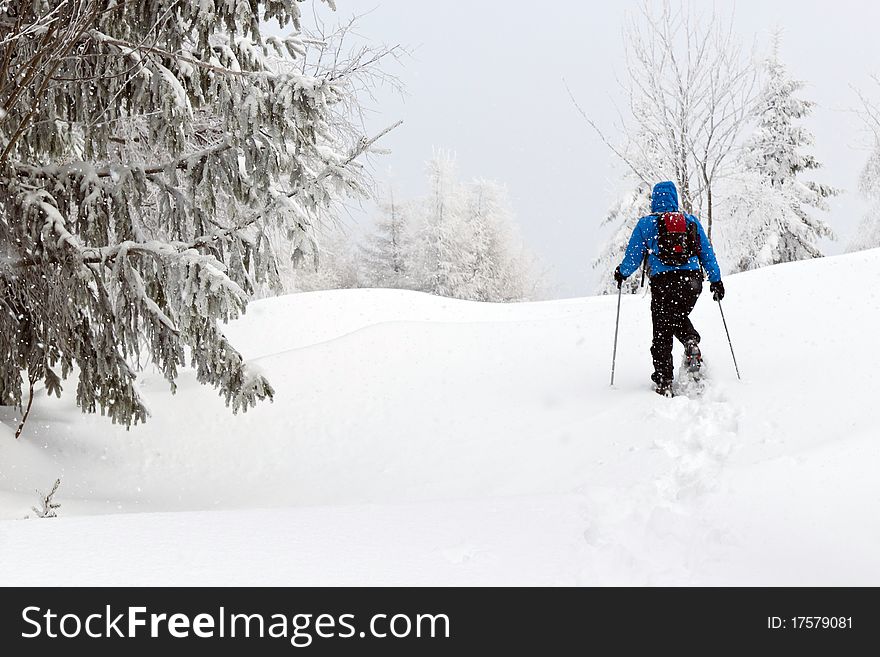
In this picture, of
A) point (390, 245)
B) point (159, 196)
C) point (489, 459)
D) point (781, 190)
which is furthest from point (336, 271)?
point (489, 459)

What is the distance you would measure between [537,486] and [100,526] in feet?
9.94

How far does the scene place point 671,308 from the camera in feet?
21.7

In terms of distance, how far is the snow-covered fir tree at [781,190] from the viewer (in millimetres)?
22047

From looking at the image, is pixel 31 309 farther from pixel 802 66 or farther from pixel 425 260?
pixel 425 260

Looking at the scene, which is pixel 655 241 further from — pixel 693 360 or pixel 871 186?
pixel 871 186

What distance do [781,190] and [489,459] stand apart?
64.9 ft

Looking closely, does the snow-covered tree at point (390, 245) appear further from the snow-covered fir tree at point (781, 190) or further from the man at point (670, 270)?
the man at point (670, 270)

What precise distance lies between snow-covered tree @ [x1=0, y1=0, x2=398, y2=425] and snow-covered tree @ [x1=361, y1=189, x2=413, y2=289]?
30882mm

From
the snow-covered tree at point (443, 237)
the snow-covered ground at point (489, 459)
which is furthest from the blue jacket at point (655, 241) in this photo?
the snow-covered tree at point (443, 237)

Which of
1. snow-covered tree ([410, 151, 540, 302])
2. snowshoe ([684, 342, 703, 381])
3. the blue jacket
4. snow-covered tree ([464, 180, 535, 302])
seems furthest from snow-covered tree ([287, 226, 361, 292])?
snowshoe ([684, 342, 703, 381])

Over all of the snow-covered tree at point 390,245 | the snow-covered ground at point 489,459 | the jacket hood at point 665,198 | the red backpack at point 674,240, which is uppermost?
the snow-covered tree at point 390,245

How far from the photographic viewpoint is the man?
6602 millimetres

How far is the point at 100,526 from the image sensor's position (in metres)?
3.35

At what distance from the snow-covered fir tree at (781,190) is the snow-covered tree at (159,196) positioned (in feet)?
61.5
